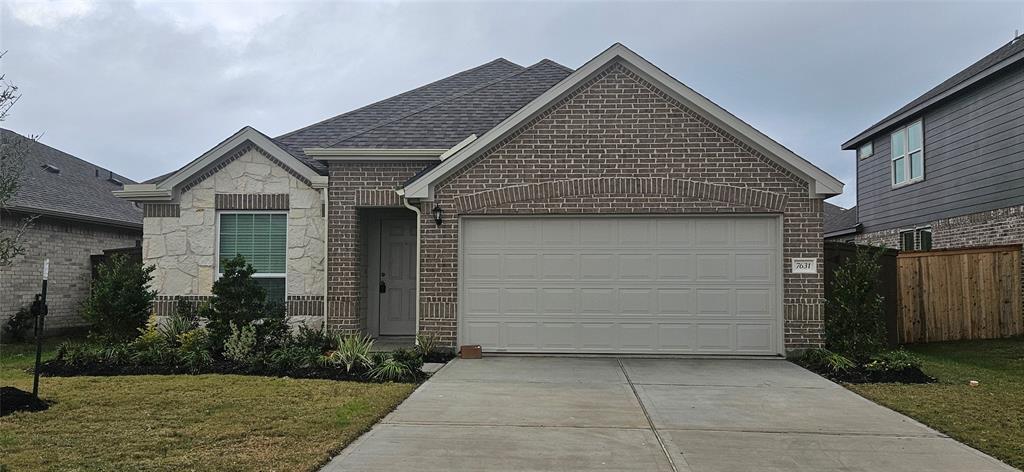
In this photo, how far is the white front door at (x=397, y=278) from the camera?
12555 millimetres

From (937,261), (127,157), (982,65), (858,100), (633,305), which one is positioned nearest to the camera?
(633,305)

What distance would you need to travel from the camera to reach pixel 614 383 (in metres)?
8.52

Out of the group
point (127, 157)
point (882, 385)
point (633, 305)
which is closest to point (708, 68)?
point (633, 305)

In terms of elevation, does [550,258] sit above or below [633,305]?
above

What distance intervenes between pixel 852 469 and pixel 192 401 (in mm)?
6470

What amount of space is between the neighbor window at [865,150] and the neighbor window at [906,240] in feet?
9.52

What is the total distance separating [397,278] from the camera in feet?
41.6

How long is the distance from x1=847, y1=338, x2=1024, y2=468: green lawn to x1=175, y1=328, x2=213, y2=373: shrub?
8654 millimetres

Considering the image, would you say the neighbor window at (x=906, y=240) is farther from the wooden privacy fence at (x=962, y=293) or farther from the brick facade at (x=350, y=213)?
the brick facade at (x=350, y=213)

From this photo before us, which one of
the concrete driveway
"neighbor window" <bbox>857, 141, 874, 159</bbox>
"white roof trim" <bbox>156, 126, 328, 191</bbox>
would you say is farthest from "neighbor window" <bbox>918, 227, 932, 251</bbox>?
"white roof trim" <bbox>156, 126, 328, 191</bbox>

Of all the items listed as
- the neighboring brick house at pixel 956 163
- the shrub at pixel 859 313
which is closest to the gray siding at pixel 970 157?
the neighboring brick house at pixel 956 163

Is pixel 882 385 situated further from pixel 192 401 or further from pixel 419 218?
pixel 192 401

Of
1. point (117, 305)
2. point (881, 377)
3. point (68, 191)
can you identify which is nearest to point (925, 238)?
point (881, 377)

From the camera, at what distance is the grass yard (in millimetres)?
5184
